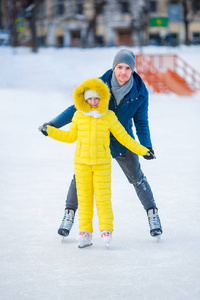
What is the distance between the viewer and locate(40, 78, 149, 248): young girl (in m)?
3.34

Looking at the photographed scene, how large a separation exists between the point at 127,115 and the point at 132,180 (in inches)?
17.7

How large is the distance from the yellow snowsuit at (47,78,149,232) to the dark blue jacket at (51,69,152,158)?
128 millimetres

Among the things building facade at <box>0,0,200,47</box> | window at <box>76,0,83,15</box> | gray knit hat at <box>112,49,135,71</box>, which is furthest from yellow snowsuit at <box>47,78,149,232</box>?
window at <box>76,0,83,15</box>

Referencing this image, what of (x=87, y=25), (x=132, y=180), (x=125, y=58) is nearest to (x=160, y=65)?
(x=132, y=180)

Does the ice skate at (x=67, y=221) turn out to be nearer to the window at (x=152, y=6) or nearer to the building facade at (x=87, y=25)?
the building facade at (x=87, y=25)

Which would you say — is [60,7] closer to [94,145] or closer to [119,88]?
[119,88]

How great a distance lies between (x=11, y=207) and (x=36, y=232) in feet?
2.68

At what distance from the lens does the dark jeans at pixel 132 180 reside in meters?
3.63

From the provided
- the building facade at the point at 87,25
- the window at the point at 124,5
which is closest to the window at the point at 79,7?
the building facade at the point at 87,25

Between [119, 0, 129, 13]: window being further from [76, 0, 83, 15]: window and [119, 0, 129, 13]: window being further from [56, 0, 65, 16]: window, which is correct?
[56, 0, 65, 16]: window

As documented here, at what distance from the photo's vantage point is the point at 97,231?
13.1 feet

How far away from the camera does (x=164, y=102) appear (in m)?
15.1

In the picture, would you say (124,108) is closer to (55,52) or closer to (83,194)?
(83,194)

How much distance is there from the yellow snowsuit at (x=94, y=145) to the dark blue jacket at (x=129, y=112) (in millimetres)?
128
